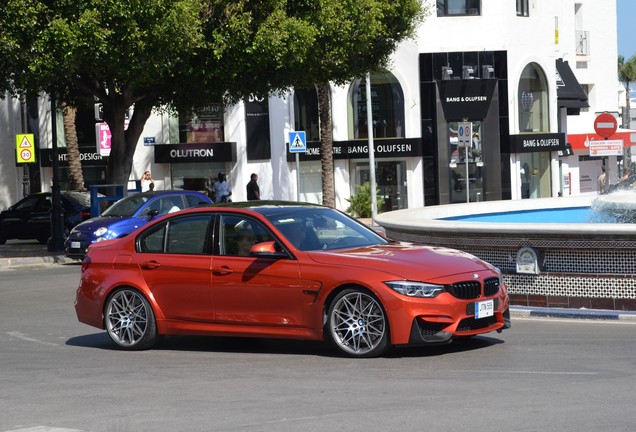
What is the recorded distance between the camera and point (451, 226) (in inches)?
599

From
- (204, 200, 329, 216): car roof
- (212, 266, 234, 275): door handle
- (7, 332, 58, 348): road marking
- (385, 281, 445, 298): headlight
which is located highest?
(204, 200, 329, 216): car roof

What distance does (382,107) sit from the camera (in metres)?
46.9

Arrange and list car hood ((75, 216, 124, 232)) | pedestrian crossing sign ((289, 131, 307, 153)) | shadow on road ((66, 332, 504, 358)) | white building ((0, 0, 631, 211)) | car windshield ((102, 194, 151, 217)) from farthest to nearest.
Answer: white building ((0, 0, 631, 211))
pedestrian crossing sign ((289, 131, 307, 153))
car windshield ((102, 194, 151, 217))
car hood ((75, 216, 124, 232))
shadow on road ((66, 332, 504, 358))

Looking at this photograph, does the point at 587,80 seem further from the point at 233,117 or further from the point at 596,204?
the point at 596,204

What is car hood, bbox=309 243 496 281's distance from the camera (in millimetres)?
10164

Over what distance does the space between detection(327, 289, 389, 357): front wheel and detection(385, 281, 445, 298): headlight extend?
9.4 inches

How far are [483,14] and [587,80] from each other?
63.8ft

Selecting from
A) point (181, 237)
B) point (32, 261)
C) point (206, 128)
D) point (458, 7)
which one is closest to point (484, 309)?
point (181, 237)

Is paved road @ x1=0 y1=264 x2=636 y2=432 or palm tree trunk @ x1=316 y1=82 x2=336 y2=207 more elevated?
palm tree trunk @ x1=316 y1=82 x2=336 y2=207

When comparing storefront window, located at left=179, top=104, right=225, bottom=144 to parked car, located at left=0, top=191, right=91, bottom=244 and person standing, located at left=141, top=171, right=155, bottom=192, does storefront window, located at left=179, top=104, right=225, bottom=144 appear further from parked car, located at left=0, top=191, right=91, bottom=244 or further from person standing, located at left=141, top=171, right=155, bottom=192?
parked car, located at left=0, top=191, right=91, bottom=244

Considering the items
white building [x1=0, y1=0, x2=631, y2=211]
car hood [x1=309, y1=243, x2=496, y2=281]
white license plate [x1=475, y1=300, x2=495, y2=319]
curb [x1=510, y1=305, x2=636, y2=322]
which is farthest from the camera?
white building [x1=0, y1=0, x2=631, y2=211]

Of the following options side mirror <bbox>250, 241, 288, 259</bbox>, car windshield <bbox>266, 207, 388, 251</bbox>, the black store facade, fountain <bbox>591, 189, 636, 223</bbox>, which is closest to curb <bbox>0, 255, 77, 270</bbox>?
fountain <bbox>591, 189, 636, 223</bbox>

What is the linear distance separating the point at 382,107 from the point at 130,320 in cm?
3593

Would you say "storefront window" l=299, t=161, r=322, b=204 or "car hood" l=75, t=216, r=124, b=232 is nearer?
"car hood" l=75, t=216, r=124, b=232
